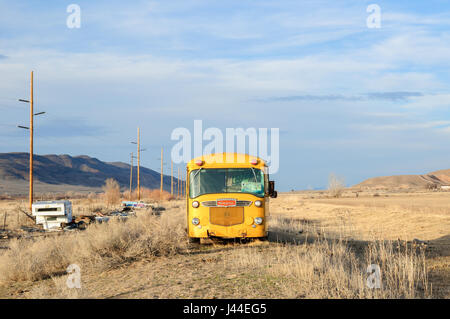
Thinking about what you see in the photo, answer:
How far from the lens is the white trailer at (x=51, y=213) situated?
24.3 m

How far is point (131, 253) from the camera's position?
12547mm

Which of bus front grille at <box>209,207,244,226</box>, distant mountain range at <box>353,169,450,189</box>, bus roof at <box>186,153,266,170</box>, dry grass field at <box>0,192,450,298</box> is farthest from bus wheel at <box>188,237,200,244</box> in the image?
distant mountain range at <box>353,169,450,189</box>

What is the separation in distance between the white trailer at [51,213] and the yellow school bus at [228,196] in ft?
39.1

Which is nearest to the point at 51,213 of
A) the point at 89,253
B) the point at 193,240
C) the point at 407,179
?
the point at 193,240

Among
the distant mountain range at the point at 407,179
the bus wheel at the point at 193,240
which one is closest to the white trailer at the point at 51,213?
the bus wheel at the point at 193,240

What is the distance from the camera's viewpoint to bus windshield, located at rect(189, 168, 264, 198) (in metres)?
14.4

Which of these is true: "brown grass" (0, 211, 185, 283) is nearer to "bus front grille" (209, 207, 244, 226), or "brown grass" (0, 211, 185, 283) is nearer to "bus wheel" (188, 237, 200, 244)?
"bus wheel" (188, 237, 200, 244)

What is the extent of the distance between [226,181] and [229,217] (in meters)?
1.11

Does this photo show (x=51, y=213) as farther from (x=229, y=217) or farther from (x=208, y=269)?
(x=208, y=269)

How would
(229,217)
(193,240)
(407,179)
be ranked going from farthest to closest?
1. (407,179)
2. (193,240)
3. (229,217)

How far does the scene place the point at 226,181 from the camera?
47.4 feet

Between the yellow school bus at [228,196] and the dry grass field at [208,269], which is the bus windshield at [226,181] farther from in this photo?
the dry grass field at [208,269]

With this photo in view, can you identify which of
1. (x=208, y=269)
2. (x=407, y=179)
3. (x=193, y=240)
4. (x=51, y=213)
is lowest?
(x=208, y=269)
